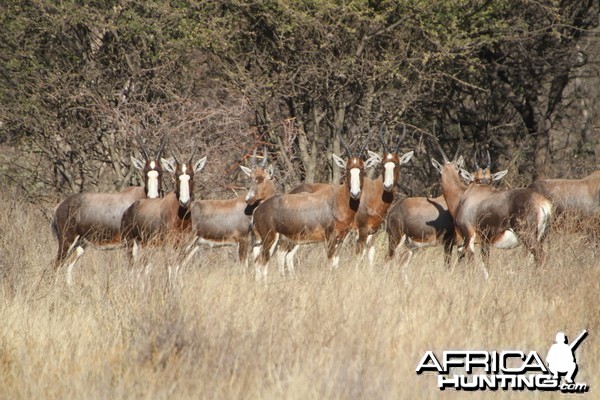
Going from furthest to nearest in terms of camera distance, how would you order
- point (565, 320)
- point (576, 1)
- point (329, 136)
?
point (576, 1), point (329, 136), point (565, 320)

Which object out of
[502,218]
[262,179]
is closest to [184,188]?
[262,179]

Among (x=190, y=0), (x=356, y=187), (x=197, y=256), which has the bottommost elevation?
(x=197, y=256)

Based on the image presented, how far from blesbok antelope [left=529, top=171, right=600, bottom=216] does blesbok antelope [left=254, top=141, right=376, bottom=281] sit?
9.23 feet

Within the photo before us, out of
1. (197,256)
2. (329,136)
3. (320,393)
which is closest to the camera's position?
(320,393)

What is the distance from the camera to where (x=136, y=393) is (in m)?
6.79

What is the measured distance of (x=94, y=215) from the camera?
1425 centimetres

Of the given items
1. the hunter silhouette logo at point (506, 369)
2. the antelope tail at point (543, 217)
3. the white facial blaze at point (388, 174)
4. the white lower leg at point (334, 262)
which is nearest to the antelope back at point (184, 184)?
the white lower leg at point (334, 262)

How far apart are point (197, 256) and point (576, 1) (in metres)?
10.9

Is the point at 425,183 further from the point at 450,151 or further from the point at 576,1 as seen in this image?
the point at 576,1

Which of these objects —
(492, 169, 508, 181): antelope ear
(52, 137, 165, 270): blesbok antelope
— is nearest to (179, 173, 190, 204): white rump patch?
(52, 137, 165, 270): blesbok antelope

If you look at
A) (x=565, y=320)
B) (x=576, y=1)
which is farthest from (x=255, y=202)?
(x=576, y=1)

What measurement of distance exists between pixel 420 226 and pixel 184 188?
3.19m

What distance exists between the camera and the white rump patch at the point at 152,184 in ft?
47.5

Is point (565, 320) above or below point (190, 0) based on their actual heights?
below
